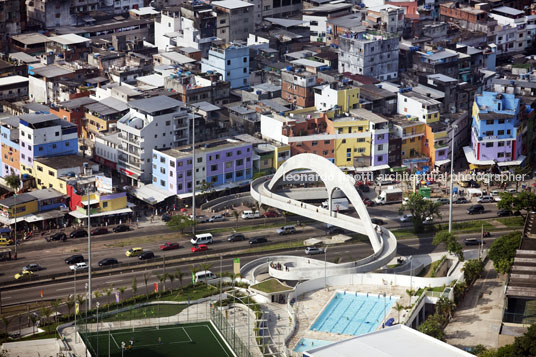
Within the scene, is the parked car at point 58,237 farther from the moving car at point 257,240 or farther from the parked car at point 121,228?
the moving car at point 257,240

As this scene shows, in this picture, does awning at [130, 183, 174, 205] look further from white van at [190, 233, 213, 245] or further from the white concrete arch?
the white concrete arch

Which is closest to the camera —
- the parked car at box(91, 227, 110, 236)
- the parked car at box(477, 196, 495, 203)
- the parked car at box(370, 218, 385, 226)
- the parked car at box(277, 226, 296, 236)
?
the parked car at box(91, 227, 110, 236)

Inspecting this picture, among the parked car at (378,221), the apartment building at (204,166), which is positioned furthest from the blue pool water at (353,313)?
the apartment building at (204,166)

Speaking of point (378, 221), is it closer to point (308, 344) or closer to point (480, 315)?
point (480, 315)

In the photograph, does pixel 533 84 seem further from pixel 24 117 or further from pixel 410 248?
pixel 24 117

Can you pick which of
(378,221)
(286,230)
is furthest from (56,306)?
(378,221)

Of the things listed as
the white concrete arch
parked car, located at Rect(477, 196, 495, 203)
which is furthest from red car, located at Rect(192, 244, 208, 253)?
parked car, located at Rect(477, 196, 495, 203)
